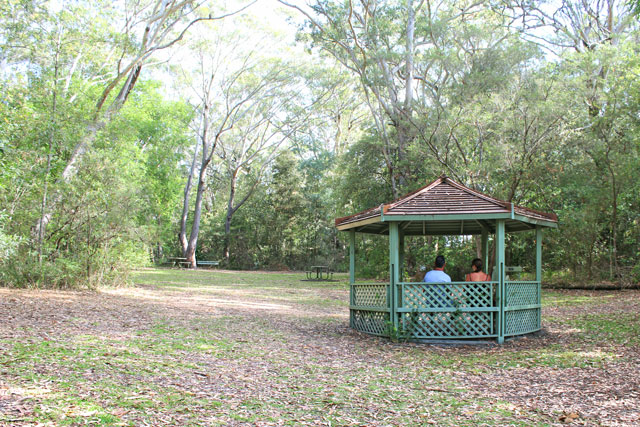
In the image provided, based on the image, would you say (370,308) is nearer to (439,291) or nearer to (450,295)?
(439,291)

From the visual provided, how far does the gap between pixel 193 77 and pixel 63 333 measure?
30.5 meters

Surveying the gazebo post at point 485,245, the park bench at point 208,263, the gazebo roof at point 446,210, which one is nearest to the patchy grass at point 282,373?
the gazebo post at point 485,245

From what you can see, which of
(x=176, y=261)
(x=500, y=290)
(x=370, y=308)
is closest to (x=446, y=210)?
(x=500, y=290)

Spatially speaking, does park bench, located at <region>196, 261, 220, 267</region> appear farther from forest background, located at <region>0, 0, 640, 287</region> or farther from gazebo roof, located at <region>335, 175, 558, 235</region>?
gazebo roof, located at <region>335, 175, 558, 235</region>

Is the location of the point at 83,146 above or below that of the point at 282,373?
above

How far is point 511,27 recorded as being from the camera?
24.2 m

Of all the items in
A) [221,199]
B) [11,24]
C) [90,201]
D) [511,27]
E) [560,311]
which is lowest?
[560,311]

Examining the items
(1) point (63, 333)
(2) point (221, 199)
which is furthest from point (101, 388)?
(2) point (221, 199)

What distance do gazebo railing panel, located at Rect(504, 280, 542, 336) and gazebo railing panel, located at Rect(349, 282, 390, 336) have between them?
7.35 ft

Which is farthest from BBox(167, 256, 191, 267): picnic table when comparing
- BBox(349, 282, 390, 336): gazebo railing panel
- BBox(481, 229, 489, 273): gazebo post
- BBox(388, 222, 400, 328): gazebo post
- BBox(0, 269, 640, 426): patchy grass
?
BBox(388, 222, 400, 328): gazebo post

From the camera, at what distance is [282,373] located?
257 inches

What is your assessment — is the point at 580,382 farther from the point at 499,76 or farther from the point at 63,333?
the point at 499,76

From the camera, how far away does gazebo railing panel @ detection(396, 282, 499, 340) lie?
9.11 meters

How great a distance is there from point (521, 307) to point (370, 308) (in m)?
2.91
